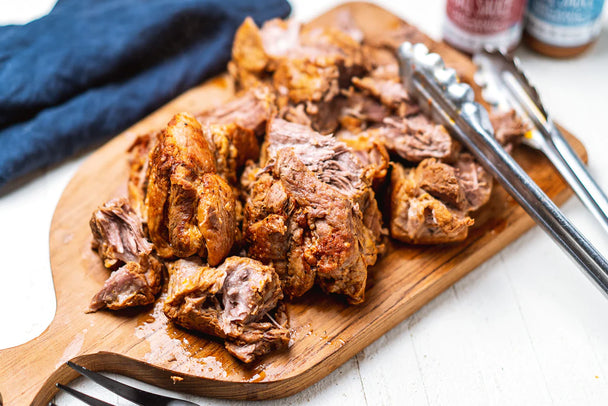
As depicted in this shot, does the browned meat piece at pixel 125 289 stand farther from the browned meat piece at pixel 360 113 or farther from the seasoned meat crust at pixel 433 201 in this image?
the browned meat piece at pixel 360 113

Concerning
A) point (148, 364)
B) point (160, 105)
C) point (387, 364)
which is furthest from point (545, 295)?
point (160, 105)

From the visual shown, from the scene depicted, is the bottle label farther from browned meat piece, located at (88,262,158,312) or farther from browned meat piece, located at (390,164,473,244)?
browned meat piece, located at (88,262,158,312)

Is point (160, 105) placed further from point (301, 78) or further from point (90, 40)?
point (301, 78)

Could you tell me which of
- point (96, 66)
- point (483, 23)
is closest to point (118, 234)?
point (96, 66)

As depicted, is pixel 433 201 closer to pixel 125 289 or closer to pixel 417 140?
pixel 417 140

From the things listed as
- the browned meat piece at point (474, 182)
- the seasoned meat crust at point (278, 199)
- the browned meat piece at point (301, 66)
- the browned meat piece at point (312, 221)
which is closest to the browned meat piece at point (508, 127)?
the seasoned meat crust at point (278, 199)
